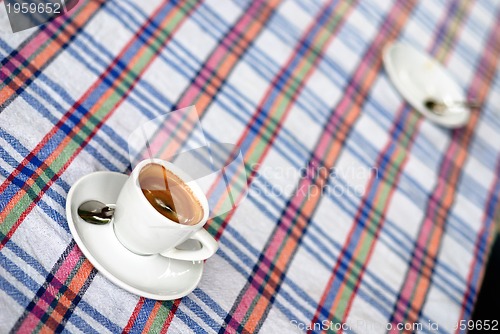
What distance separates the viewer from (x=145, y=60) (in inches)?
27.2

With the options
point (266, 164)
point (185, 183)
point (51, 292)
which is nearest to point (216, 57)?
point (266, 164)

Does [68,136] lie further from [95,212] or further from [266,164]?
[266,164]

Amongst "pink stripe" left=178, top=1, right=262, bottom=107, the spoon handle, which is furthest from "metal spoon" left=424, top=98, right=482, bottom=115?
"pink stripe" left=178, top=1, right=262, bottom=107

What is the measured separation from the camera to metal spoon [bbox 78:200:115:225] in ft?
1.67

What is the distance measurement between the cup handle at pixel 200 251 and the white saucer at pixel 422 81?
1.64 ft

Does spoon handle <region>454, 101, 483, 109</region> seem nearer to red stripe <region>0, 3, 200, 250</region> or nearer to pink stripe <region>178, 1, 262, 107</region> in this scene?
pink stripe <region>178, 1, 262, 107</region>

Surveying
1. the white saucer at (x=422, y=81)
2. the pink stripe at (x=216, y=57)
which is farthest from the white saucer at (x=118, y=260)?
the white saucer at (x=422, y=81)

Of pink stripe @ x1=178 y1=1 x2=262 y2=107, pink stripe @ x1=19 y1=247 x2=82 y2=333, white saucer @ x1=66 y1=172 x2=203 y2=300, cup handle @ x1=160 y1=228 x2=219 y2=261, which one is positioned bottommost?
pink stripe @ x1=19 y1=247 x2=82 y2=333

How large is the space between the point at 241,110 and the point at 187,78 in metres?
0.08

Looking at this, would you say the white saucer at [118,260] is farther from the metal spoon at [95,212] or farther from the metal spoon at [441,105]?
the metal spoon at [441,105]

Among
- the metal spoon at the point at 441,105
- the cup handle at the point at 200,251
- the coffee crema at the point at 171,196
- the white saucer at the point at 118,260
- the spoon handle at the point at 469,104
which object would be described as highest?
the spoon handle at the point at 469,104

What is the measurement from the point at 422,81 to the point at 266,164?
0.37 meters

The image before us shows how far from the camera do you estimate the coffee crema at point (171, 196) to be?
497mm

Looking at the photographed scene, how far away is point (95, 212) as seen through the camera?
51cm
